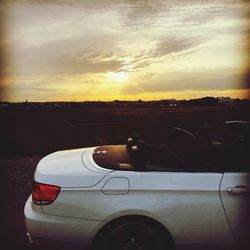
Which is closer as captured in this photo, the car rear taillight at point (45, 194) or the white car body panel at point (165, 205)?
the white car body panel at point (165, 205)

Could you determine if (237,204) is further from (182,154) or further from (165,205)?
(182,154)

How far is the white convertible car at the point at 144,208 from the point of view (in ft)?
12.7

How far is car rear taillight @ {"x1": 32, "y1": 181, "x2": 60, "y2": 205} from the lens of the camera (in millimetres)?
3982

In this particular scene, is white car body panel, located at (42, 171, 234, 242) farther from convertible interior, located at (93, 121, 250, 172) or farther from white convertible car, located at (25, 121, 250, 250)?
convertible interior, located at (93, 121, 250, 172)

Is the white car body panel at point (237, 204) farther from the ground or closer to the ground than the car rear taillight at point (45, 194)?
closer to the ground

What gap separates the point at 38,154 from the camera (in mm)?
12789

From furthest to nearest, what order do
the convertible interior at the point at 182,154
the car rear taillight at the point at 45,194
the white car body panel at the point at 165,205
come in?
the convertible interior at the point at 182,154
the car rear taillight at the point at 45,194
the white car body panel at the point at 165,205

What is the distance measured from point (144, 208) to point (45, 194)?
0.87m

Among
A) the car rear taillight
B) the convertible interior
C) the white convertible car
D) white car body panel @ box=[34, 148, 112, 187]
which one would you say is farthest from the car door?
the car rear taillight

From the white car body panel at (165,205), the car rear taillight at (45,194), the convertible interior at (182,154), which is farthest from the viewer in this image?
the convertible interior at (182,154)

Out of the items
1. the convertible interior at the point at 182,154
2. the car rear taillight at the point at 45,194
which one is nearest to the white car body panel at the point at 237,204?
the convertible interior at the point at 182,154

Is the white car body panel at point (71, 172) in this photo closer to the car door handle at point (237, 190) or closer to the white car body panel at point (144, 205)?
the white car body panel at point (144, 205)

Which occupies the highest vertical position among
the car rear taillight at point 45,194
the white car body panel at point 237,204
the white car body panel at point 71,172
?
the white car body panel at point 71,172

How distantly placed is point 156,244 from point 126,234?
0.28m
